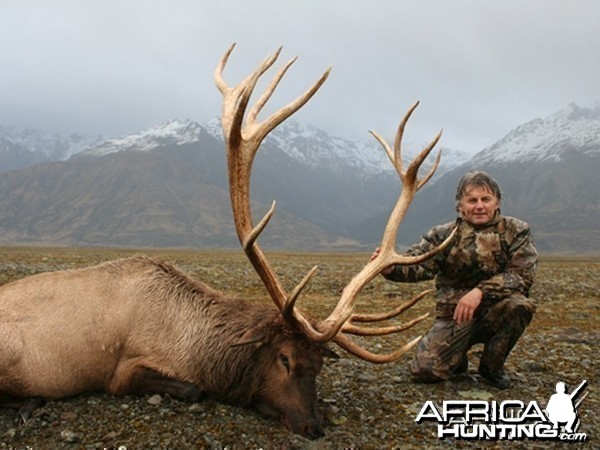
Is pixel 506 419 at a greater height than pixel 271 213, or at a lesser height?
lesser

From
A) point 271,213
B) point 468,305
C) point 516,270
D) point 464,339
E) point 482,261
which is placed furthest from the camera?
point 464,339

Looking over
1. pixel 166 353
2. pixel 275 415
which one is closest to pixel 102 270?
pixel 166 353

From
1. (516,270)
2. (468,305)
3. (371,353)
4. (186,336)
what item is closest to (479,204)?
(516,270)

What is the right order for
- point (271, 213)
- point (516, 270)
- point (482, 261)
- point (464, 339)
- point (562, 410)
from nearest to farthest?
point (271, 213) < point (562, 410) < point (516, 270) < point (482, 261) < point (464, 339)

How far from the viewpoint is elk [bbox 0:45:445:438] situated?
615 cm

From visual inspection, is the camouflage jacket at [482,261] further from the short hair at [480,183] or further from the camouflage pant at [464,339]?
the short hair at [480,183]

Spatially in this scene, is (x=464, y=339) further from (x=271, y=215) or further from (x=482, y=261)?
(x=271, y=215)

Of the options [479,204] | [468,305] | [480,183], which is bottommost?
[468,305]

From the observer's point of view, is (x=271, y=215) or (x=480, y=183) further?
(x=480, y=183)

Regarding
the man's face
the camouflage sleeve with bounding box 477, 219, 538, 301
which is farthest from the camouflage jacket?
the man's face

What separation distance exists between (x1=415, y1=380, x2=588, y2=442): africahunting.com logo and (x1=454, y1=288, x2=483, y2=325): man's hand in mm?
1002

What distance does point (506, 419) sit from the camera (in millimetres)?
6168

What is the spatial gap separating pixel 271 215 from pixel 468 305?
9.27 feet

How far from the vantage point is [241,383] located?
21.0 feet
